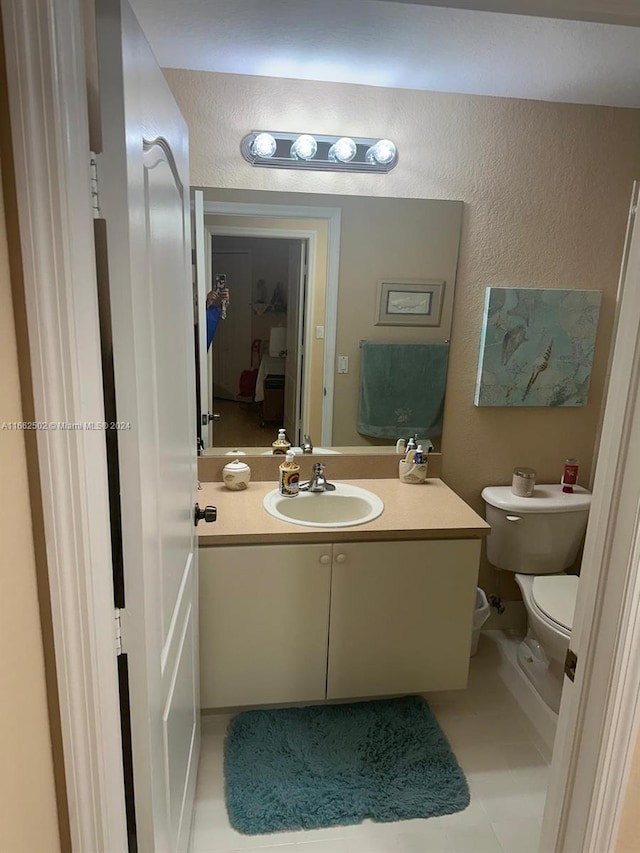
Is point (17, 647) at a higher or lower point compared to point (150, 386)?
lower

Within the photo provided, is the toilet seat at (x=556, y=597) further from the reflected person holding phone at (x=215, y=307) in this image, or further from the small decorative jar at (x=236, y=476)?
the reflected person holding phone at (x=215, y=307)

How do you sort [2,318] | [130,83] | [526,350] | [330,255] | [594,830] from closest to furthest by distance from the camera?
[2,318] → [130,83] → [594,830] → [330,255] → [526,350]

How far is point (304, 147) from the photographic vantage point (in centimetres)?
191

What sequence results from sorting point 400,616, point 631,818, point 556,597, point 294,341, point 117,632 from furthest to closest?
point 294,341 < point 556,597 < point 400,616 < point 631,818 < point 117,632

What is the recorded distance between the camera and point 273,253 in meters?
2.03

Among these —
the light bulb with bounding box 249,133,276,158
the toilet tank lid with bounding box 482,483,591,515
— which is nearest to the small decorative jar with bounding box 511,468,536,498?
the toilet tank lid with bounding box 482,483,591,515

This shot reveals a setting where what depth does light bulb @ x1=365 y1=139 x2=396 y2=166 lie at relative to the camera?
1.96 meters

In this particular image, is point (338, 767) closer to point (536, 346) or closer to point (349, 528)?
point (349, 528)

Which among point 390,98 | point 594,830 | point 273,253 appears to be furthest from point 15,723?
point 390,98

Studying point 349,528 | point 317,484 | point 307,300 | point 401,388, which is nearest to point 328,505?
point 317,484

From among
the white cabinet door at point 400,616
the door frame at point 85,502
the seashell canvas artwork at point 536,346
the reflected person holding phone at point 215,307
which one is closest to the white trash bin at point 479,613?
the white cabinet door at point 400,616

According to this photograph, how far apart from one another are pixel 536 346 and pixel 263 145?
51.4 inches

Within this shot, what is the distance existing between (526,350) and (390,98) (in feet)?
3.54

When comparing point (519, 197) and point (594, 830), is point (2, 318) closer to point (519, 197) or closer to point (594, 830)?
point (594, 830)
